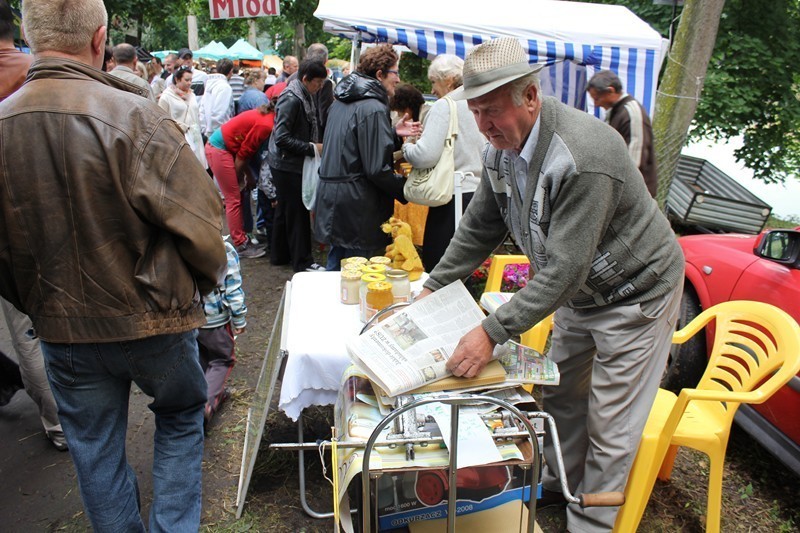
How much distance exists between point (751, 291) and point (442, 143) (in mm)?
2061

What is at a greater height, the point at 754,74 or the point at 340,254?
the point at 754,74

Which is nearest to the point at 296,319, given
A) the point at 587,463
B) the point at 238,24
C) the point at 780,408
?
the point at 587,463

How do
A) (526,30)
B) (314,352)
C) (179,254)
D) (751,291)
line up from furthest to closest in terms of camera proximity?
(526,30)
(751,291)
(314,352)
(179,254)

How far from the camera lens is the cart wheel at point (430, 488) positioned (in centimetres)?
198

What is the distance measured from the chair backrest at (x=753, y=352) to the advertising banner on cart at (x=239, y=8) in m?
6.68

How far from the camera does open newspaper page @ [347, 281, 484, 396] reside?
5.57 ft

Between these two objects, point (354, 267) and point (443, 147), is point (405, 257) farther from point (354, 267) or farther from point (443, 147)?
point (443, 147)

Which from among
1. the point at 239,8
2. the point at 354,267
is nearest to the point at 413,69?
the point at 239,8

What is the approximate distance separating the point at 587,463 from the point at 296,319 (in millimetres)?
1402

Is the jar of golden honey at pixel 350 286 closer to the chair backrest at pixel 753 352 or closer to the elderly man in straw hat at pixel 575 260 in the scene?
the elderly man in straw hat at pixel 575 260

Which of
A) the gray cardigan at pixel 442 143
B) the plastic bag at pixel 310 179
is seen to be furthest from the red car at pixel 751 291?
the plastic bag at pixel 310 179

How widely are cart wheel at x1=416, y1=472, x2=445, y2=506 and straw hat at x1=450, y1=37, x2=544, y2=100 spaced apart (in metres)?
1.27

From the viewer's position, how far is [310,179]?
5.19 metres

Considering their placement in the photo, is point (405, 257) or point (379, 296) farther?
point (405, 257)
